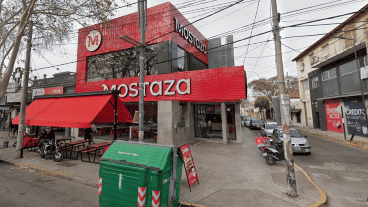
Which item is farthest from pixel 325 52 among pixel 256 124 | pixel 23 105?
pixel 23 105

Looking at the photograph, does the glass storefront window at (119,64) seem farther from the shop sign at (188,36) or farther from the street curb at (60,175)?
the street curb at (60,175)

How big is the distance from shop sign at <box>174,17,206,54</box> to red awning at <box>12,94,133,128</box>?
8.73 metres

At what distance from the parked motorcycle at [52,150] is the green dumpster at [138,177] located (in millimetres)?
6689

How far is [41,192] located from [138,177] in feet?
13.5

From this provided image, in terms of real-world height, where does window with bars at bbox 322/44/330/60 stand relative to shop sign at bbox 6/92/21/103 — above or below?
above

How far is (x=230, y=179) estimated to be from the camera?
6352 millimetres

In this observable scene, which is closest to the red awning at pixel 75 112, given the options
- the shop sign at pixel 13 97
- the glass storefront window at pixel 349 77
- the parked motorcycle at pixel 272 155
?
the parked motorcycle at pixel 272 155

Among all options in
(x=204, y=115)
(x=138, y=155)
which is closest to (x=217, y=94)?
(x=204, y=115)

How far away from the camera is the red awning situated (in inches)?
313

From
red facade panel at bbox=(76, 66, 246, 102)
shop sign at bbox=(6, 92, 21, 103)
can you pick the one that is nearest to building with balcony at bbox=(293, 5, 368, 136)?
red facade panel at bbox=(76, 66, 246, 102)

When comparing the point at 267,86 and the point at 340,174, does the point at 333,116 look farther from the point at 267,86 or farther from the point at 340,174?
the point at 267,86

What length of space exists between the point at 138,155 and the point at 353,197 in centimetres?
649

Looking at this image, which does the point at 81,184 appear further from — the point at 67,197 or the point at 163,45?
the point at 163,45

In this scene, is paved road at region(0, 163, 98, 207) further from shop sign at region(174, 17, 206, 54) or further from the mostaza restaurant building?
shop sign at region(174, 17, 206, 54)
